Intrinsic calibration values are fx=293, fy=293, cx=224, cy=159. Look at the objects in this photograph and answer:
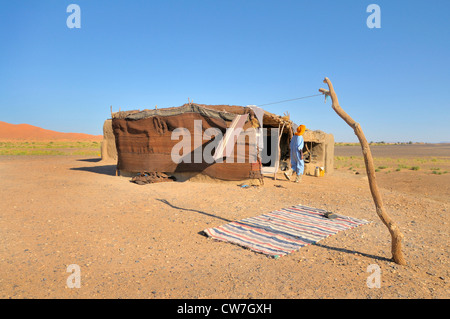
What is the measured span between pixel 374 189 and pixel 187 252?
2.63 metres

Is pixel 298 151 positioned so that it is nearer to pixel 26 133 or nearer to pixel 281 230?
pixel 281 230

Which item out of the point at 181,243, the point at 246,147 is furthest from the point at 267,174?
the point at 181,243

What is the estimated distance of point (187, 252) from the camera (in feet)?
13.3

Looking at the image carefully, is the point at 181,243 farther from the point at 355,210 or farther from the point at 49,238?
the point at 355,210

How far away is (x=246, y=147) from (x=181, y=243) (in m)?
5.05

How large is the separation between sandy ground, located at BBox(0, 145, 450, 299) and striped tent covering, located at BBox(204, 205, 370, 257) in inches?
5.8

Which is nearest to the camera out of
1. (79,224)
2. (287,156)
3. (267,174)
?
(79,224)

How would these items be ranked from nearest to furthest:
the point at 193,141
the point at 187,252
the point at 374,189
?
the point at 374,189 → the point at 187,252 → the point at 193,141

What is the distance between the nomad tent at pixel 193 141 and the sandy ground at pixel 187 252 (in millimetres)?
1950

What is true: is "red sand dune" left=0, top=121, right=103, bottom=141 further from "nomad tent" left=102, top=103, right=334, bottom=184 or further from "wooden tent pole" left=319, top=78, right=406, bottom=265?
"wooden tent pole" left=319, top=78, right=406, bottom=265

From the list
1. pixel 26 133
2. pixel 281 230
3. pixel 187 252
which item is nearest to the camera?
pixel 187 252

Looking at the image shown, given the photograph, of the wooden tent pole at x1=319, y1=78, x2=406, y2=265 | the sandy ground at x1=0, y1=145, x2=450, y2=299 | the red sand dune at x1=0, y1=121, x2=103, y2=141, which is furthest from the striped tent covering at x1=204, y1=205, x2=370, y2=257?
the red sand dune at x1=0, y1=121, x2=103, y2=141

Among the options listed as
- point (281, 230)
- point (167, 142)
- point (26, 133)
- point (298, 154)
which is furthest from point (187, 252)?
point (26, 133)

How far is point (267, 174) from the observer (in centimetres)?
1239
